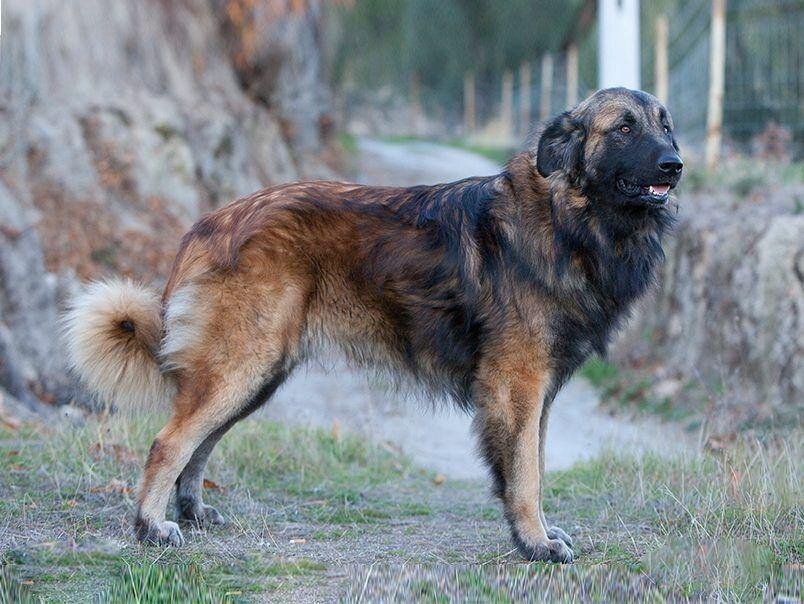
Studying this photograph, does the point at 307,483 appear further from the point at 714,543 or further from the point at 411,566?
the point at 714,543

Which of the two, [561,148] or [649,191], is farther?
[561,148]

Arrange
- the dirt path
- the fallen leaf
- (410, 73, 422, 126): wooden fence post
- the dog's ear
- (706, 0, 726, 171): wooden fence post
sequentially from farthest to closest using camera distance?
1. (410, 73, 422, 126): wooden fence post
2. (706, 0, 726, 171): wooden fence post
3. the dirt path
4. the fallen leaf
5. the dog's ear

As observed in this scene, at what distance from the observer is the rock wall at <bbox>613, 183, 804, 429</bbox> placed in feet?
26.0

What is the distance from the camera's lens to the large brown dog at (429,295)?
4.59 m

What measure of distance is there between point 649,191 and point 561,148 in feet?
1.57

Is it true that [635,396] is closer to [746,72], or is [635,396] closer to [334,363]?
[334,363]

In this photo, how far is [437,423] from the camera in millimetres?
9062

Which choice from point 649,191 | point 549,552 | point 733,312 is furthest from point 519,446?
point 733,312

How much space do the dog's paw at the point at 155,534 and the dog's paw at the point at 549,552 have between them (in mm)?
1586

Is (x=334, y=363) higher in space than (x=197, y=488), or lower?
higher

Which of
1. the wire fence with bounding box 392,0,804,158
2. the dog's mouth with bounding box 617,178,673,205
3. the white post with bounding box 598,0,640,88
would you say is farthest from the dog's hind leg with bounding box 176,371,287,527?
the wire fence with bounding box 392,0,804,158

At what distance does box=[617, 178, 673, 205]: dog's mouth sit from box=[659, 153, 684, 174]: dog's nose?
0.09 metres

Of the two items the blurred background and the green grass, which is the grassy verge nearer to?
the blurred background

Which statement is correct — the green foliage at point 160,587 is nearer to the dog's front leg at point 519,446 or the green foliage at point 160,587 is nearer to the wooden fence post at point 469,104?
the dog's front leg at point 519,446
